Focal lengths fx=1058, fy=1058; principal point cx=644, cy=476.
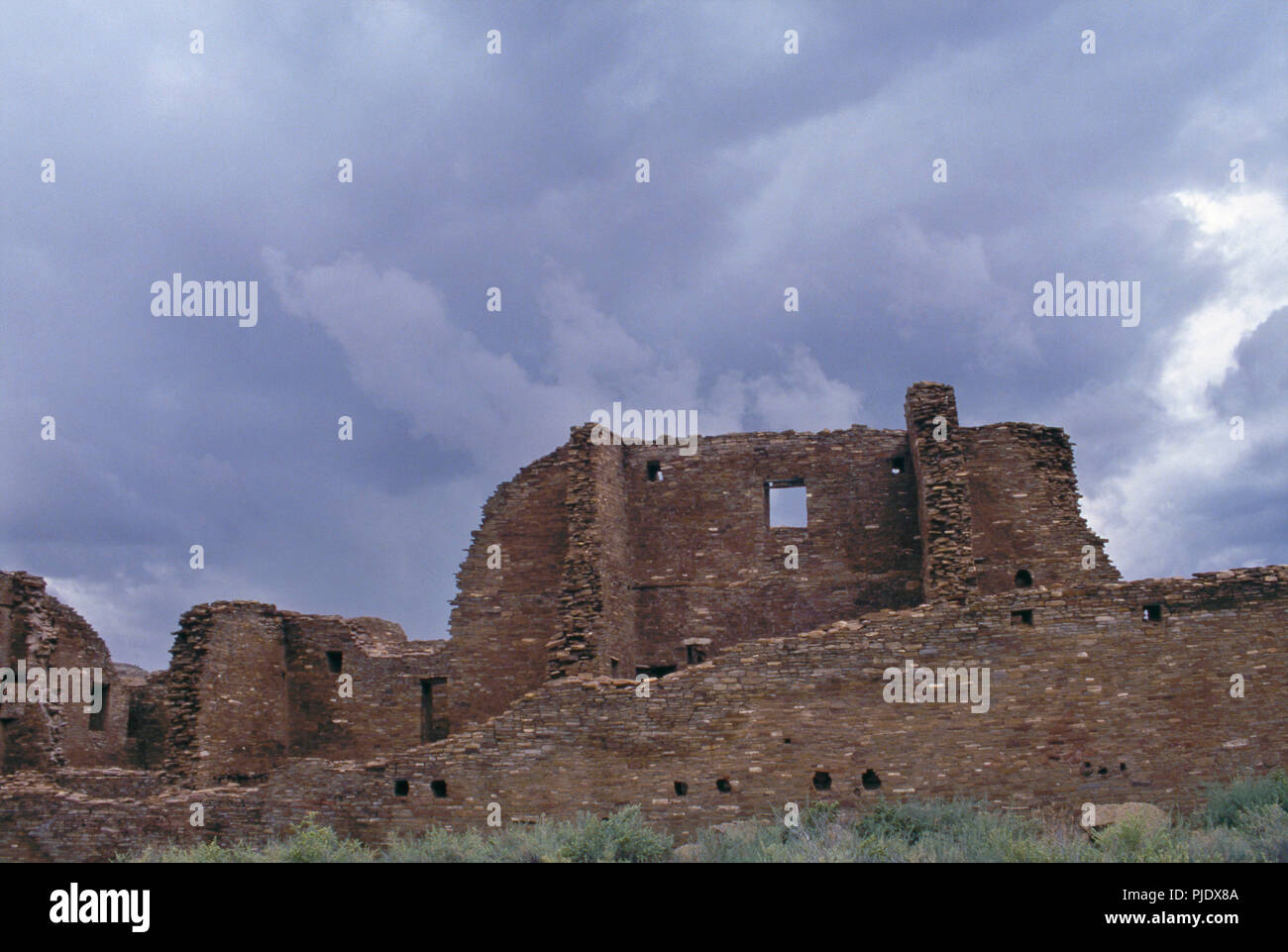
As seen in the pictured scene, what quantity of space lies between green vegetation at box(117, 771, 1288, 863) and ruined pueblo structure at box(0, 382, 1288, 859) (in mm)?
686

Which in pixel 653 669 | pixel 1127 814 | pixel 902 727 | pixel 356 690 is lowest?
pixel 1127 814

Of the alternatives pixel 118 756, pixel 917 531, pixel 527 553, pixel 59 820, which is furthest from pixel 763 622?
pixel 118 756

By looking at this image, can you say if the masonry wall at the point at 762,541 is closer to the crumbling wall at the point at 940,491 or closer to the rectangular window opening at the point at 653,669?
the rectangular window opening at the point at 653,669

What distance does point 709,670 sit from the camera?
16.9 meters

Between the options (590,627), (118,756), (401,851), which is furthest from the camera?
(118,756)

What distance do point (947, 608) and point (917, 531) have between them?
6.35m

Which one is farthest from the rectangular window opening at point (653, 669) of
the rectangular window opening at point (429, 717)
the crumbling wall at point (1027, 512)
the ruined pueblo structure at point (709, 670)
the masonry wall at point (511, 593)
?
the crumbling wall at point (1027, 512)

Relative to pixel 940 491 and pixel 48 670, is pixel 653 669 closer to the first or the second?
pixel 940 491

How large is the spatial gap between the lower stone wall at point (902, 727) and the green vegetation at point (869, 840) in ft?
Result: 1.49

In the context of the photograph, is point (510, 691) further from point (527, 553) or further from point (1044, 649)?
point (1044, 649)

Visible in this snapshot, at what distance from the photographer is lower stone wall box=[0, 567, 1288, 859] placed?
15617 mm

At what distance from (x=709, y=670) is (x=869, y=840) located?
4.38 meters

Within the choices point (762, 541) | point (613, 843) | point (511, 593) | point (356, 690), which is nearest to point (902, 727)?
point (613, 843)
